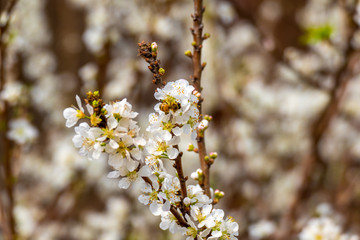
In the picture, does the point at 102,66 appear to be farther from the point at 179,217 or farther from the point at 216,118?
the point at 179,217

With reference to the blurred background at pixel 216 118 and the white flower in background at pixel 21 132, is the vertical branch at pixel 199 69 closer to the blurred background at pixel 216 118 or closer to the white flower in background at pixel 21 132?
the blurred background at pixel 216 118

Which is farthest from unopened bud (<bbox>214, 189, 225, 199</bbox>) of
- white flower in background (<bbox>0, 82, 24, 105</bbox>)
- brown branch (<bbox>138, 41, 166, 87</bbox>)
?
white flower in background (<bbox>0, 82, 24, 105</bbox>)

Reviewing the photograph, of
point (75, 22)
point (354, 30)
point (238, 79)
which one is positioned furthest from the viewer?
point (75, 22)

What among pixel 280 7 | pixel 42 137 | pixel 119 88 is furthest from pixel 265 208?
pixel 280 7

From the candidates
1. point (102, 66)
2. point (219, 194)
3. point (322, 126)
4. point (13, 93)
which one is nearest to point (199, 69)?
point (219, 194)

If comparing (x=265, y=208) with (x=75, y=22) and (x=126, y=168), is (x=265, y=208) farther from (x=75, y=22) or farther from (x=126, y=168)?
(x=75, y=22)
